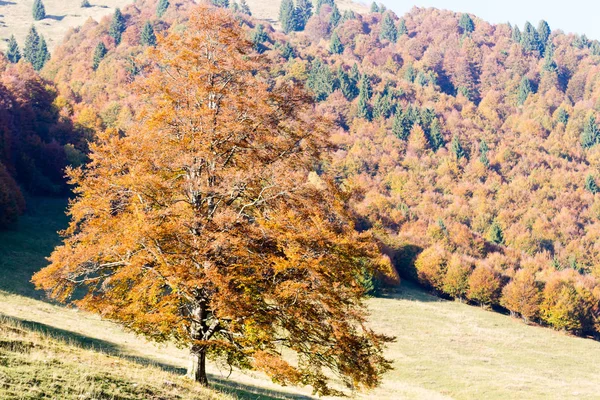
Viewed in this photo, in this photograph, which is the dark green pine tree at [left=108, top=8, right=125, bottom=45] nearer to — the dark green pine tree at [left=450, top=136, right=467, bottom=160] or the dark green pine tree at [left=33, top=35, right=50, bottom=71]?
the dark green pine tree at [left=33, top=35, right=50, bottom=71]

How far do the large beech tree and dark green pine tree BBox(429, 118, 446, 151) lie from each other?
17685 centimetres

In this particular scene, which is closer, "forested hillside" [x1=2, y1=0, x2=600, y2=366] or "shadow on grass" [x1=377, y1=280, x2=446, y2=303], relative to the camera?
"shadow on grass" [x1=377, y1=280, x2=446, y2=303]

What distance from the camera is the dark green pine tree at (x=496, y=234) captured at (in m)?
139

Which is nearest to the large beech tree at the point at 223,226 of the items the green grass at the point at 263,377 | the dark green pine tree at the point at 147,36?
the green grass at the point at 263,377

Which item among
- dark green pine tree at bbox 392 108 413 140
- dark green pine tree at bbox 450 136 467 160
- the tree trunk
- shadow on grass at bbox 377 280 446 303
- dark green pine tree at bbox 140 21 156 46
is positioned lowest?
shadow on grass at bbox 377 280 446 303

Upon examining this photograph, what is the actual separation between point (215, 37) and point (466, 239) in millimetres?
115234

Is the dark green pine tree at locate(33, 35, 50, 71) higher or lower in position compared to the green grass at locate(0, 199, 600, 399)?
higher

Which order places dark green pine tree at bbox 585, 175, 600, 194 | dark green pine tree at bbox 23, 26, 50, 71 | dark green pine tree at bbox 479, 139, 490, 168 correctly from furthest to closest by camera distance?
dark green pine tree at bbox 23, 26, 50, 71, dark green pine tree at bbox 479, 139, 490, 168, dark green pine tree at bbox 585, 175, 600, 194

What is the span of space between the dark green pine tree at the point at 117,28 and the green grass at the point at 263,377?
11613 cm

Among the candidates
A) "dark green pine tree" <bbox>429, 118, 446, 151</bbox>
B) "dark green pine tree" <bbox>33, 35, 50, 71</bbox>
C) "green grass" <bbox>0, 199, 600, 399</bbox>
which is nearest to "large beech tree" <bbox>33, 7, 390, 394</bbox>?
"green grass" <bbox>0, 199, 600, 399</bbox>

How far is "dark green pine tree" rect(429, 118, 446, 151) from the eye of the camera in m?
187

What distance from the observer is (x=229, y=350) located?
52.6 ft

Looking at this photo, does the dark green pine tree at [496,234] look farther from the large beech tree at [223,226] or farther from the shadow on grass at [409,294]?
the large beech tree at [223,226]

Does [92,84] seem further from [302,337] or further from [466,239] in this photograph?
[302,337]
